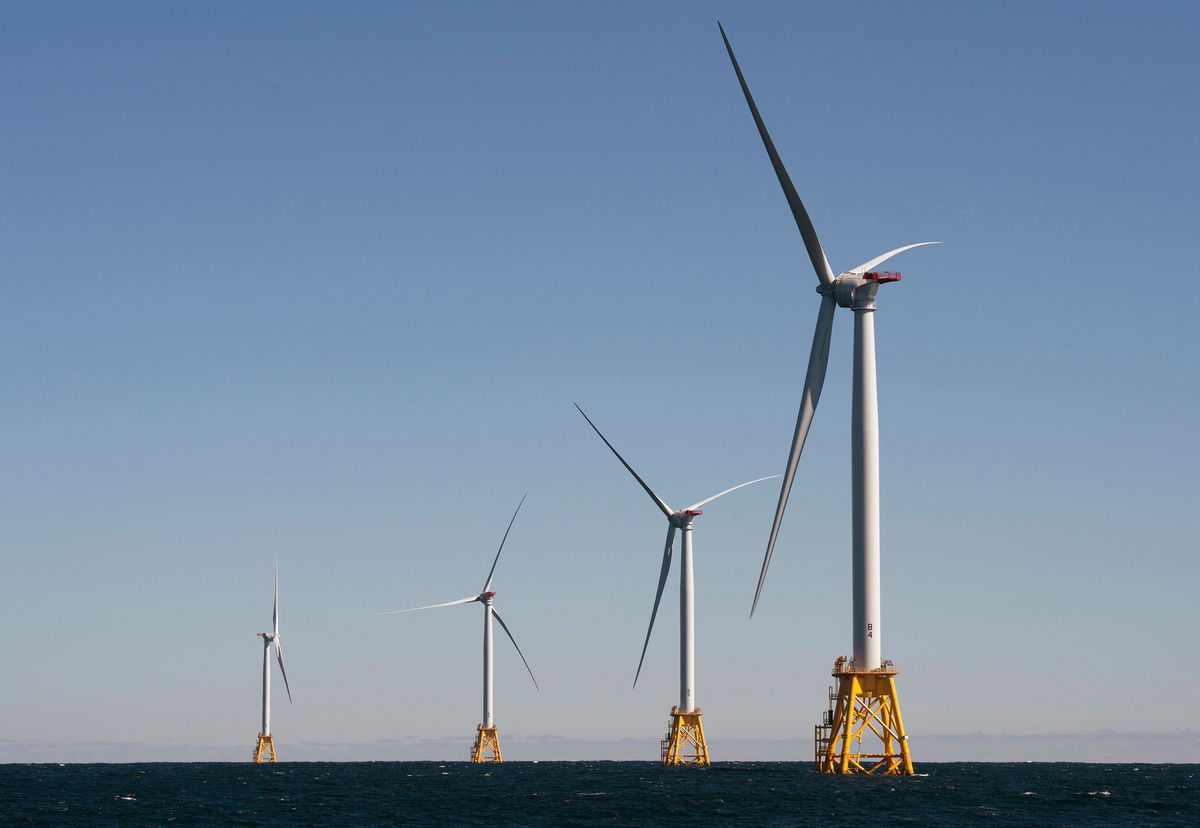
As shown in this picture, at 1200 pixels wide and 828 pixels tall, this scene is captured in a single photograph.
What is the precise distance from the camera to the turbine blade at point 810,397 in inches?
3851

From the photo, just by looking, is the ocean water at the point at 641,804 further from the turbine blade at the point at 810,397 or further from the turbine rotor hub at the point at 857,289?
the turbine rotor hub at the point at 857,289

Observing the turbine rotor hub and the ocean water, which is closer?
the ocean water

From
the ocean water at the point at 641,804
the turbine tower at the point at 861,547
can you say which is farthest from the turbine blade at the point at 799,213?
the ocean water at the point at 641,804

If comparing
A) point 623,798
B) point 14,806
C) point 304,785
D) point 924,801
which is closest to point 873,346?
point 924,801

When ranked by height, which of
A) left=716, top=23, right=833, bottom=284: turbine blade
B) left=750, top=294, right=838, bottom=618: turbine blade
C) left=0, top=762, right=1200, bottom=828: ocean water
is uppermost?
left=716, top=23, right=833, bottom=284: turbine blade

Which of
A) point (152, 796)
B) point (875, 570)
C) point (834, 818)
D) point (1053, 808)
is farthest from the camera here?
point (152, 796)

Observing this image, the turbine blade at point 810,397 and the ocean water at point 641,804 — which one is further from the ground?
the turbine blade at point 810,397

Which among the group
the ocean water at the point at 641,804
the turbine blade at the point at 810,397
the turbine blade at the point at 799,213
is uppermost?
the turbine blade at the point at 799,213

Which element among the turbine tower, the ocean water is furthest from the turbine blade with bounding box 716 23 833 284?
the ocean water

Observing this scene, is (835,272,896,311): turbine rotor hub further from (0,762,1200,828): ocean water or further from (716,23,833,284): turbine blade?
(0,762,1200,828): ocean water

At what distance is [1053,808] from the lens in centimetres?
10769

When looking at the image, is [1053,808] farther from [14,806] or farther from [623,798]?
[14,806]

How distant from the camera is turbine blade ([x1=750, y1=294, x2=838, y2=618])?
97812 millimetres

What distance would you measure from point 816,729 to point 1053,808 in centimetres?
1832
